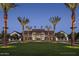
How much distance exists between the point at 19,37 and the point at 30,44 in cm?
12

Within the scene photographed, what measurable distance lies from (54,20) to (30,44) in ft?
0.99

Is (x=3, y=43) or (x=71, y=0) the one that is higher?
(x=71, y=0)

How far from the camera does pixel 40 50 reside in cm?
288

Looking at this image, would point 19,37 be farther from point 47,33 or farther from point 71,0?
point 71,0

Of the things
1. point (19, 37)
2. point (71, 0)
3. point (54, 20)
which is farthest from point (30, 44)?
point (71, 0)

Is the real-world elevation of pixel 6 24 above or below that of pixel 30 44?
above

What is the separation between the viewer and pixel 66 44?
2922 mm

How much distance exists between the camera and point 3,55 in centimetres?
284

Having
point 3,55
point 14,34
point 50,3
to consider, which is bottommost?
point 3,55

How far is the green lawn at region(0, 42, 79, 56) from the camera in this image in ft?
9.38

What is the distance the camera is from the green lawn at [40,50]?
286 cm

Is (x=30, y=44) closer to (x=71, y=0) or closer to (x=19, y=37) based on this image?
(x=19, y=37)

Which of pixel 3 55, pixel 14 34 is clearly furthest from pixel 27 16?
pixel 3 55

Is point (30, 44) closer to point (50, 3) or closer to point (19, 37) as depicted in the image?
point (19, 37)
